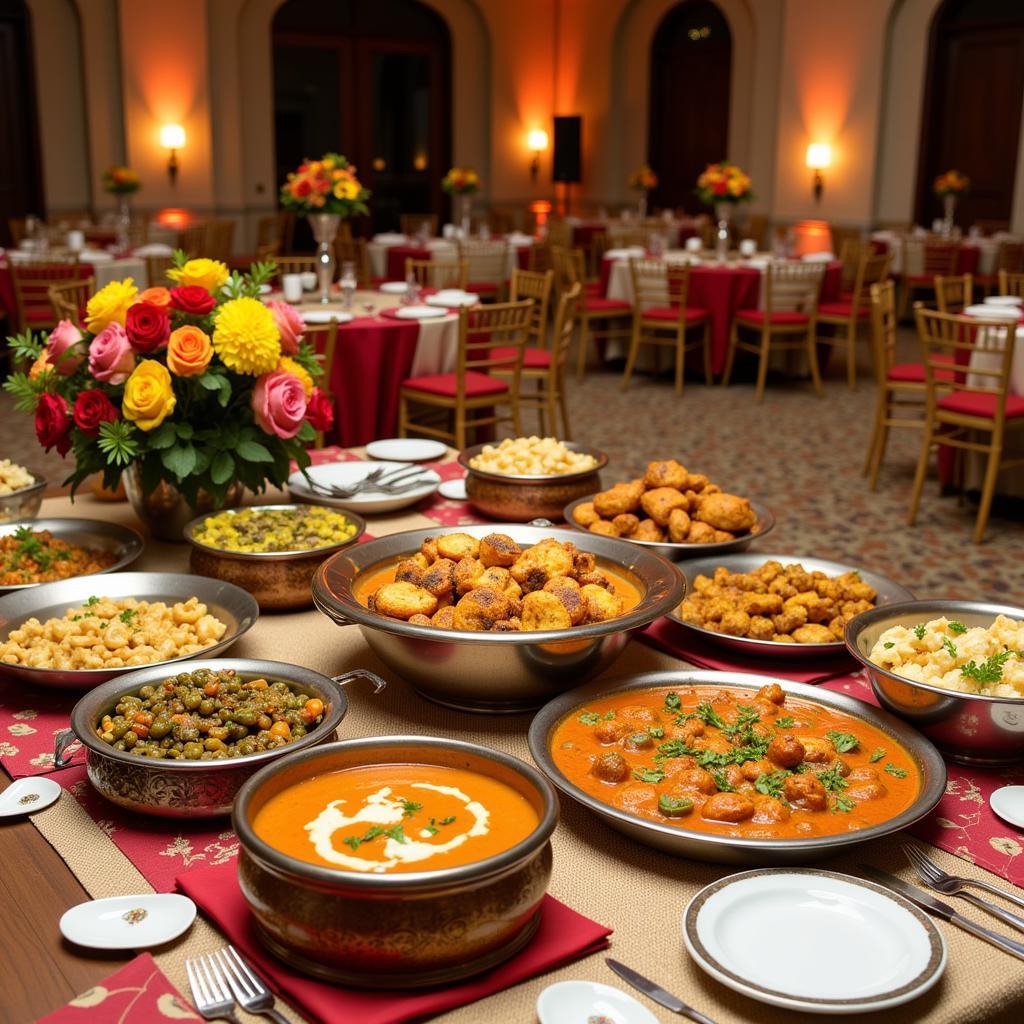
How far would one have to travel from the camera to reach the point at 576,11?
500 inches

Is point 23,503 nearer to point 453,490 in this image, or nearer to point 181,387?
point 181,387

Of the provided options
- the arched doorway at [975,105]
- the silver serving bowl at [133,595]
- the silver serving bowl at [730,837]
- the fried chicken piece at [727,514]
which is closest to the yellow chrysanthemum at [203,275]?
the silver serving bowl at [133,595]

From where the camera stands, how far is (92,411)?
1.85m

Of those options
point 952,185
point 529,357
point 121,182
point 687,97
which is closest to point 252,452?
point 529,357

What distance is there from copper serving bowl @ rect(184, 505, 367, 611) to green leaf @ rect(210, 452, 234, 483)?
0.12m

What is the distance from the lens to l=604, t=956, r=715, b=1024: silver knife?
963 millimetres

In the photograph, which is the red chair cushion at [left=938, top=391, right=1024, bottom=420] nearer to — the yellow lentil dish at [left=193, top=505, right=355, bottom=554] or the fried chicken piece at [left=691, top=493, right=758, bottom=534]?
the fried chicken piece at [left=691, top=493, right=758, bottom=534]

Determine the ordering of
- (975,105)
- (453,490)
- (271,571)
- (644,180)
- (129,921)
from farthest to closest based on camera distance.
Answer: (644,180) → (975,105) → (453,490) → (271,571) → (129,921)

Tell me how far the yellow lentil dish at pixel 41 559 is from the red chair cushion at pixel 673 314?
6000mm

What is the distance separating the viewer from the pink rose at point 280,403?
189 centimetres

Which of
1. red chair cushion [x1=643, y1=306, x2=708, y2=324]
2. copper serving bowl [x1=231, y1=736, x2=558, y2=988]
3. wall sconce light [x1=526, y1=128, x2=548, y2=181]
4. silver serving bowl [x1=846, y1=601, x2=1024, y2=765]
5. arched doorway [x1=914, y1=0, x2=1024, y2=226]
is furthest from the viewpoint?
wall sconce light [x1=526, y1=128, x2=548, y2=181]

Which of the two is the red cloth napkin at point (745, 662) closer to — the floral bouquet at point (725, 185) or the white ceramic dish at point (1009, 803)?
the white ceramic dish at point (1009, 803)

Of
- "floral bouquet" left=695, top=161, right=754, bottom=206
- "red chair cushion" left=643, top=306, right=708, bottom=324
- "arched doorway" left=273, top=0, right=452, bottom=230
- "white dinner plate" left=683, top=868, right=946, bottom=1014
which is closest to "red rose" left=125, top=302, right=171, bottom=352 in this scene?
"white dinner plate" left=683, top=868, right=946, bottom=1014

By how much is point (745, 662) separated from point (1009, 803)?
0.42 metres
